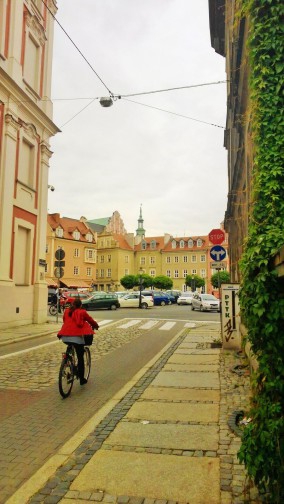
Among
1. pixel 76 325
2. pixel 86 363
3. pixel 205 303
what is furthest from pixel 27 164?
pixel 205 303

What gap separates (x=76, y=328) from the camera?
23.3ft

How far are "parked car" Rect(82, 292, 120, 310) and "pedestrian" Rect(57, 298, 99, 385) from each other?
2674cm

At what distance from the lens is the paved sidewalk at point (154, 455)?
335cm

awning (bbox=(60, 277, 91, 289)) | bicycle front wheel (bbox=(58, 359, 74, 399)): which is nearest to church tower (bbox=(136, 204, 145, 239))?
awning (bbox=(60, 277, 91, 289))

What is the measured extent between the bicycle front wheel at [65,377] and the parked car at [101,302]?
2704cm

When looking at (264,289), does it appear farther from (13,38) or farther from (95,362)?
(13,38)

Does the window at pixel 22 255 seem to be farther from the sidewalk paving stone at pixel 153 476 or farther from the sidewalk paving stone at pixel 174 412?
the sidewalk paving stone at pixel 153 476

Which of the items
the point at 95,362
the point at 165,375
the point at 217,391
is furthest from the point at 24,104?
the point at 217,391

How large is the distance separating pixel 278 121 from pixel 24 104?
1532 cm

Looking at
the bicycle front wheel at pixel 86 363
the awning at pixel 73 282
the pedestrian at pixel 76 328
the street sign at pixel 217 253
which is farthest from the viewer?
the awning at pixel 73 282

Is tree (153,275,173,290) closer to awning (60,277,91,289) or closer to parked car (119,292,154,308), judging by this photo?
awning (60,277,91,289)

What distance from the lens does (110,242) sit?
9031cm

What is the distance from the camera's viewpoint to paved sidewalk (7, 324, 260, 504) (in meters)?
3.35

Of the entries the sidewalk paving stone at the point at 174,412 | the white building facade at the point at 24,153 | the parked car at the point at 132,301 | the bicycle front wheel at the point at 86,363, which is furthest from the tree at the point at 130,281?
the sidewalk paving stone at the point at 174,412
